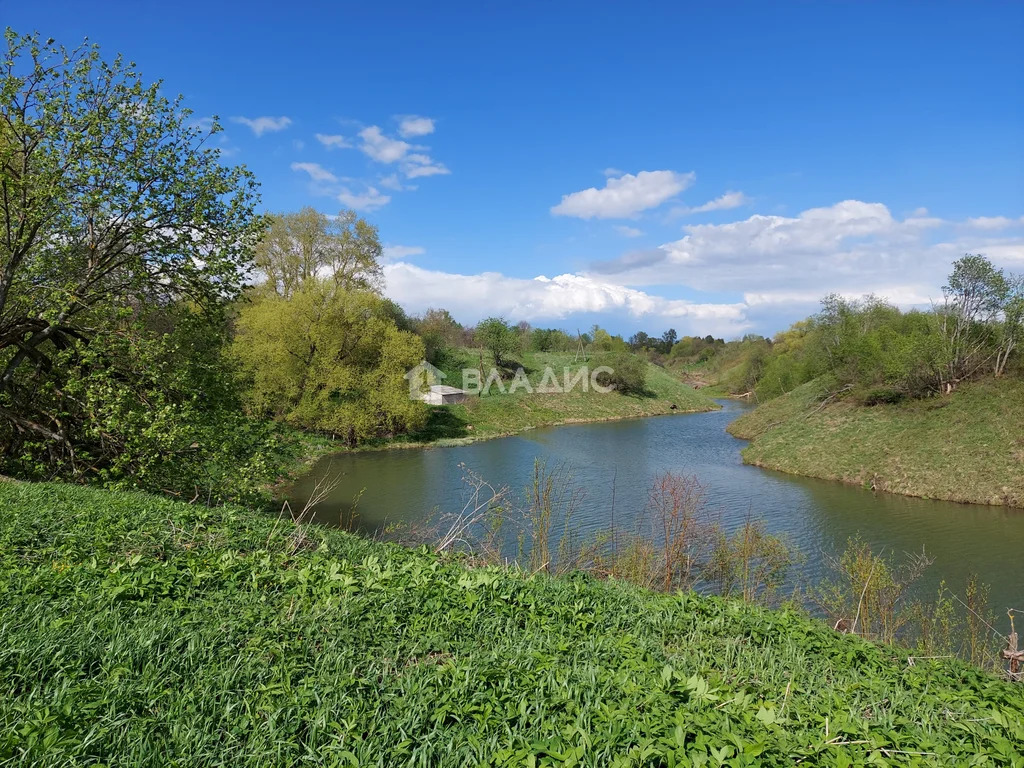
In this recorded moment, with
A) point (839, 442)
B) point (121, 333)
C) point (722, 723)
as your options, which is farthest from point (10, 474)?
point (839, 442)

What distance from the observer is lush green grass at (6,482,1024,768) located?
327cm

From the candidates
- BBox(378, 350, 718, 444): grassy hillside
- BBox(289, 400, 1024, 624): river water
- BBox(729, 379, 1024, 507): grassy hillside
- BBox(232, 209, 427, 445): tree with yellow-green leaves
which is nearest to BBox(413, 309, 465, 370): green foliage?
BBox(378, 350, 718, 444): grassy hillside

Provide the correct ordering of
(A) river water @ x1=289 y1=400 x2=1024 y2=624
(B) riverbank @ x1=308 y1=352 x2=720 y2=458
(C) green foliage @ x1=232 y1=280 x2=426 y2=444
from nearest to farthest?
(A) river water @ x1=289 y1=400 x2=1024 y2=624 → (C) green foliage @ x1=232 y1=280 x2=426 y2=444 → (B) riverbank @ x1=308 y1=352 x2=720 y2=458

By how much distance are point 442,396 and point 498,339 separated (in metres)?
14.0

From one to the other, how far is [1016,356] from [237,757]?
34.4 meters

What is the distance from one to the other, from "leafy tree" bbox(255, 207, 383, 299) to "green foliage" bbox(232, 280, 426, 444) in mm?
4454

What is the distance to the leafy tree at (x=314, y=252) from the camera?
1550 inches

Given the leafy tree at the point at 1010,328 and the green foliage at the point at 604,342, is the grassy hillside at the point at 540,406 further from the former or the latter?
the leafy tree at the point at 1010,328

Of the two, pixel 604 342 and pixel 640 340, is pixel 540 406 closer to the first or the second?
pixel 604 342

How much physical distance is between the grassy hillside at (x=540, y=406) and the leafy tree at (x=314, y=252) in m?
11.6

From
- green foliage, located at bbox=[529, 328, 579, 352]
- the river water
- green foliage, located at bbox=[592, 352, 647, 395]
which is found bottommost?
the river water

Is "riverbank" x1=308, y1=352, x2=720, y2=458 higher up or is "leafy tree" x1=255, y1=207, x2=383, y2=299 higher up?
"leafy tree" x1=255, y1=207, x2=383, y2=299

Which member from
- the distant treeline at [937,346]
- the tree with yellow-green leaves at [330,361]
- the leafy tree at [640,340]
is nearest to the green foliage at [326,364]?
the tree with yellow-green leaves at [330,361]

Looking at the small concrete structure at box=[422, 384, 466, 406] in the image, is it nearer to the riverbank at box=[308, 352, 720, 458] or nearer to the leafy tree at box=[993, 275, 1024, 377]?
the riverbank at box=[308, 352, 720, 458]
